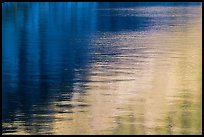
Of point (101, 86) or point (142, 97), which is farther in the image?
point (101, 86)

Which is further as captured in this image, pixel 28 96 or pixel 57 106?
pixel 28 96

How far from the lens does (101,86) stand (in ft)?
89.9

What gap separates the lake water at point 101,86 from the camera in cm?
2089

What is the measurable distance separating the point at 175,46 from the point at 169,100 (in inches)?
822

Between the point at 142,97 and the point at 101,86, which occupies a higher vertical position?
Answer: the point at 142,97

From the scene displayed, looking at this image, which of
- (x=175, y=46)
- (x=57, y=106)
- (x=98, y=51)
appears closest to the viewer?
(x=57, y=106)

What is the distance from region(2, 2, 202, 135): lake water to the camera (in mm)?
20891

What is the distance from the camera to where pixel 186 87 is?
2711 cm

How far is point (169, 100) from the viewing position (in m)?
24.5

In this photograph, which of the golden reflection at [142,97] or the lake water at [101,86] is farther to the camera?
the lake water at [101,86]

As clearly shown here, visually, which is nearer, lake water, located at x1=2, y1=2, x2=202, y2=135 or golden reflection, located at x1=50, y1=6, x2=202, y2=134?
golden reflection, located at x1=50, y1=6, x2=202, y2=134

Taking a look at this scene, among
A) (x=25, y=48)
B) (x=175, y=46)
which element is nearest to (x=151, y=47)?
(x=175, y=46)

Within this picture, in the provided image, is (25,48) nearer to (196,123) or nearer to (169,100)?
(169,100)

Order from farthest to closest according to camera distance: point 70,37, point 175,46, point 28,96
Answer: point 70,37
point 175,46
point 28,96
